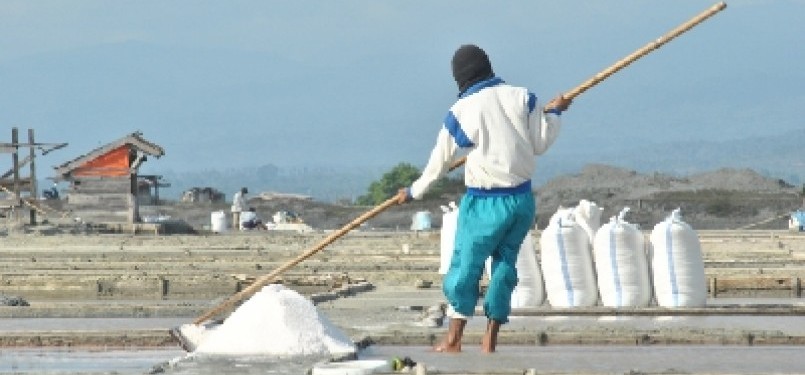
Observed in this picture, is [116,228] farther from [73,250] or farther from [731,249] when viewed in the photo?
[731,249]

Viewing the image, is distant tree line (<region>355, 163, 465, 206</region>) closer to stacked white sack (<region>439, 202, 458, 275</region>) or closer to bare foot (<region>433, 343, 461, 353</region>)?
stacked white sack (<region>439, 202, 458, 275</region>)

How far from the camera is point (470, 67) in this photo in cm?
1194

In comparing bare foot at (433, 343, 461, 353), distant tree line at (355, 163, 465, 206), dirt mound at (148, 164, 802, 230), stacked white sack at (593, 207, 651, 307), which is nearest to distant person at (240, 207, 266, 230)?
A: dirt mound at (148, 164, 802, 230)

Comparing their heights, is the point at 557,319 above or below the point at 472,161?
below

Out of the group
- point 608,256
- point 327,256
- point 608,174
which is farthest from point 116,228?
point 608,174

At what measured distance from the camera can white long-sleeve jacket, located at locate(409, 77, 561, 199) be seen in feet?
38.3

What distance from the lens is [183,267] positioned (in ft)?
81.7

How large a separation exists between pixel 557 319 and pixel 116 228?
25942mm

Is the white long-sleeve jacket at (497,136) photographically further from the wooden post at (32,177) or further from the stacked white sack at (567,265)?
the wooden post at (32,177)

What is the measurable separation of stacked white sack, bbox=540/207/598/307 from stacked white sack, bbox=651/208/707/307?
0.49m

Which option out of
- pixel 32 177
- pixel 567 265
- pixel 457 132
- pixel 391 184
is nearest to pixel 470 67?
pixel 457 132

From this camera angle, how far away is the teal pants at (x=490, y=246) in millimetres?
11719

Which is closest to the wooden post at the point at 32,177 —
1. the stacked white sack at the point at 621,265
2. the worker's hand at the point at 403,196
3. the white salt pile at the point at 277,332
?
the stacked white sack at the point at 621,265

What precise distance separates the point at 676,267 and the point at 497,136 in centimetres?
402
